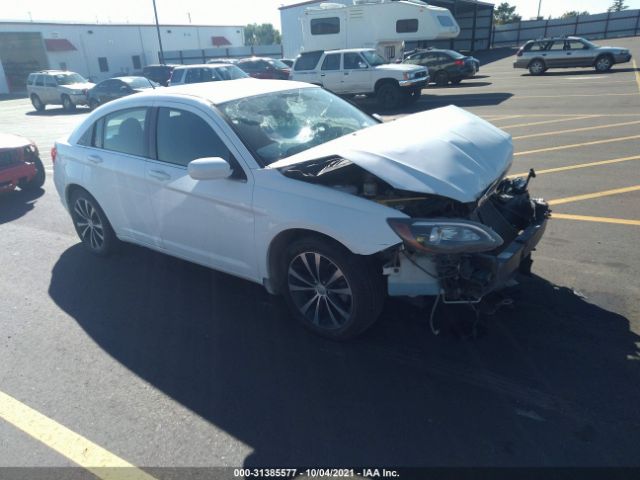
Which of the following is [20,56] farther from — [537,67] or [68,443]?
[68,443]

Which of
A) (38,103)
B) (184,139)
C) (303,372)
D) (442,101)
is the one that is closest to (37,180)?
(184,139)

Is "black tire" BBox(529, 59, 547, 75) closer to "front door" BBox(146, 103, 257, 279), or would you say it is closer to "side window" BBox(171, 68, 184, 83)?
"side window" BBox(171, 68, 184, 83)

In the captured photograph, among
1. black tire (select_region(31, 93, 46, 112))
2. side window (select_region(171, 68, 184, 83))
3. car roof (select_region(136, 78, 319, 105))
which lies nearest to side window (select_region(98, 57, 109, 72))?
black tire (select_region(31, 93, 46, 112))

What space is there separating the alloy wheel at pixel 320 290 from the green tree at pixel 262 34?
339ft

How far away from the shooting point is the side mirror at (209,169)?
3398 mm

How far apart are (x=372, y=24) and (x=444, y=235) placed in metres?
19.3

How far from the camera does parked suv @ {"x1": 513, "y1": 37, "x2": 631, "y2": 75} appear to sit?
70.6 ft

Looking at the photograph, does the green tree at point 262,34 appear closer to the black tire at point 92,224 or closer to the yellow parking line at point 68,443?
the black tire at point 92,224

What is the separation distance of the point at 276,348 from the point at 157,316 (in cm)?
120

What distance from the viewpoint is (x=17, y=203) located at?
305 inches

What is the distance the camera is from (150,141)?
4.27 meters

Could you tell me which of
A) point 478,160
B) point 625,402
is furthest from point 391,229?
point 625,402

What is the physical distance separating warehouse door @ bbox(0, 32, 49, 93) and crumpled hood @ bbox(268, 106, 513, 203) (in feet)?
161

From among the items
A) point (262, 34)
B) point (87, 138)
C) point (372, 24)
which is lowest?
point (87, 138)
